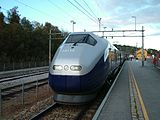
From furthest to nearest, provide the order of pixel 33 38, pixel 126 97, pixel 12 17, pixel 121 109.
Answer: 1. pixel 12 17
2. pixel 33 38
3. pixel 126 97
4. pixel 121 109

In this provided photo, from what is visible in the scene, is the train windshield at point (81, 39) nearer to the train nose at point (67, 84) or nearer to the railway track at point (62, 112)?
the train nose at point (67, 84)

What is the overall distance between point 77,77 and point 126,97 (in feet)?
11.2

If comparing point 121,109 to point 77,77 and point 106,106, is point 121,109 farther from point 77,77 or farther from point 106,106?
→ point 77,77

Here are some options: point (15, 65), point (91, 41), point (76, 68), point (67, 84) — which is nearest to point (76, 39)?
point (91, 41)

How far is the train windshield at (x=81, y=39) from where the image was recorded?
13028mm

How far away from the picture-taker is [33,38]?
6612 centimetres

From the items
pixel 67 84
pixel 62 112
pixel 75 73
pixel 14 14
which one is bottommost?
pixel 62 112

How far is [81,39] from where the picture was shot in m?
13.1

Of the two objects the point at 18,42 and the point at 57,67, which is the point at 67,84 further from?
the point at 18,42

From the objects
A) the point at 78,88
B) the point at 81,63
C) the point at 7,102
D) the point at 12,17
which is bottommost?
the point at 7,102

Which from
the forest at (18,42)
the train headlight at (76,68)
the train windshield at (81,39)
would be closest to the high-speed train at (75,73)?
the train headlight at (76,68)

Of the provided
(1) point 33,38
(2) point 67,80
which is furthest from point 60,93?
(1) point 33,38

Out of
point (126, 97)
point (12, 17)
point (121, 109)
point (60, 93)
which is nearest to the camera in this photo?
point (121, 109)

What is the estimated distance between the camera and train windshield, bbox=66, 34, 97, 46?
42.7ft
